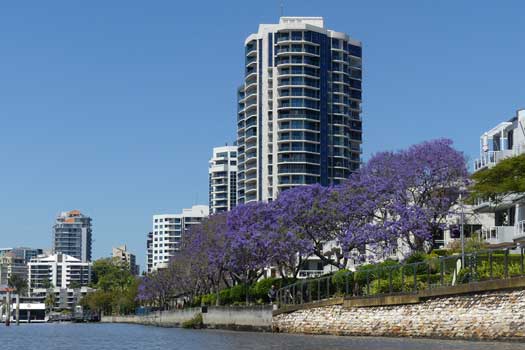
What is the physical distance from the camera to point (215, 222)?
4259 inches

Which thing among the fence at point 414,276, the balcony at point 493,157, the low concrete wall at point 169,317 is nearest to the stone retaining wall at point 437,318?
the fence at point 414,276

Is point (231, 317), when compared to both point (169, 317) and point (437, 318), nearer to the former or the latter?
point (437, 318)

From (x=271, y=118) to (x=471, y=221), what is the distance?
95.8m

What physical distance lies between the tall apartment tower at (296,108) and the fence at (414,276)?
10387cm

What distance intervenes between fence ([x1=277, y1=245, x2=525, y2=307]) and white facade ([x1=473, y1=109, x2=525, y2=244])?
15259 mm

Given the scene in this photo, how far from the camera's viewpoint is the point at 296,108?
589 ft

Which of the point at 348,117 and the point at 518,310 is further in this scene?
the point at 348,117

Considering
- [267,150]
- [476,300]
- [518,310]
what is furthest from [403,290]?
[267,150]

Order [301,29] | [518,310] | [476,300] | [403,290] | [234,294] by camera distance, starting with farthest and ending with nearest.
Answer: [301,29], [234,294], [403,290], [476,300], [518,310]

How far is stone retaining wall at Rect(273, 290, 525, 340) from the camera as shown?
4391 centimetres

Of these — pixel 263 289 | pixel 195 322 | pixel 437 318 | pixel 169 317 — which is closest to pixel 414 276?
pixel 437 318

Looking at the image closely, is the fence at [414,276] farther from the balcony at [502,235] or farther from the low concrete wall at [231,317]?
the balcony at [502,235]

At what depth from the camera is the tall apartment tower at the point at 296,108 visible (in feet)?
588

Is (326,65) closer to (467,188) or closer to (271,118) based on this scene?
(271,118)
